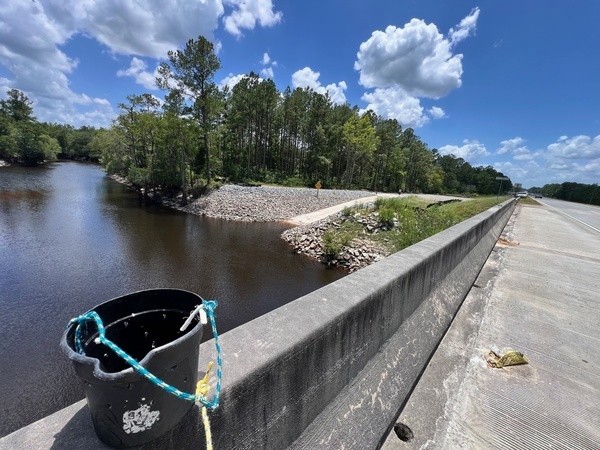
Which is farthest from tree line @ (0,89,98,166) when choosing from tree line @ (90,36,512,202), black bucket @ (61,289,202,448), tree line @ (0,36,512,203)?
black bucket @ (61,289,202,448)

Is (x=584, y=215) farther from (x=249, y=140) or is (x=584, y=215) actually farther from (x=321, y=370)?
(x=249, y=140)

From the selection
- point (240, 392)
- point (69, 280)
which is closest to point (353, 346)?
point (240, 392)

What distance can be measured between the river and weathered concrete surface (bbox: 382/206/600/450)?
19.3 feet

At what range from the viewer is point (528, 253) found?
716 cm

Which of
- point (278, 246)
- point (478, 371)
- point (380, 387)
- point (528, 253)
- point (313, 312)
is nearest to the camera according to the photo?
point (313, 312)

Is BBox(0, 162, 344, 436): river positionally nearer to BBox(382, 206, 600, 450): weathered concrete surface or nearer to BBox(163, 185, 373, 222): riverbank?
BBox(163, 185, 373, 222): riverbank

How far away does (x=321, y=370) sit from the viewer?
1718mm

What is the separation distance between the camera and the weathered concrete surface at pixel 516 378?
2043 millimetres

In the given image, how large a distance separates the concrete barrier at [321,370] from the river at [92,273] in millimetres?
5689

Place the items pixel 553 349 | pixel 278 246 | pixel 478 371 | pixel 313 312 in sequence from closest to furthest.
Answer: pixel 313 312 → pixel 478 371 → pixel 553 349 → pixel 278 246

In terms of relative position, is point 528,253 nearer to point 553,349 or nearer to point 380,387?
point 553,349

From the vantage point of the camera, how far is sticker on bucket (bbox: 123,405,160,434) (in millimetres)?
844

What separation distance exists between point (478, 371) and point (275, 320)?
7.46 ft

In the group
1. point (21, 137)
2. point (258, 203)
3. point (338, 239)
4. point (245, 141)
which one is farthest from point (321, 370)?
point (21, 137)
